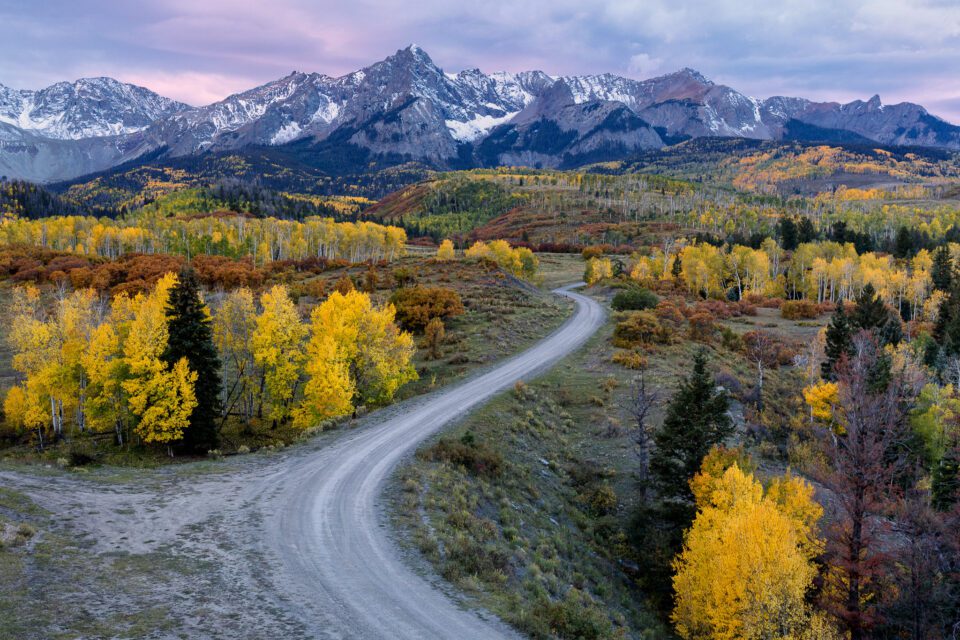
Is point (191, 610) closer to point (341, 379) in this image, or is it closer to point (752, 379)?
point (341, 379)

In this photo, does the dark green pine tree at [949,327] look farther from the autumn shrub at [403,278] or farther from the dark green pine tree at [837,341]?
the autumn shrub at [403,278]

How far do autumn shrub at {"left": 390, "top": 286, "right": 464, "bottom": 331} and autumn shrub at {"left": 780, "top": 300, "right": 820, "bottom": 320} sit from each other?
5605cm

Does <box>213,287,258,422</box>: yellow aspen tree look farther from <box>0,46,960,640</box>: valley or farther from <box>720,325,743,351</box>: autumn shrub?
<box>720,325,743,351</box>: autumn shrub

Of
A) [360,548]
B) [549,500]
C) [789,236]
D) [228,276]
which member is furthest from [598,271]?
[360,548]

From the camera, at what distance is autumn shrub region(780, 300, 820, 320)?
8750 centimetres

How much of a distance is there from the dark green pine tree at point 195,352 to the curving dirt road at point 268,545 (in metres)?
11.7

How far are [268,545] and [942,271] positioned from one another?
12475cm

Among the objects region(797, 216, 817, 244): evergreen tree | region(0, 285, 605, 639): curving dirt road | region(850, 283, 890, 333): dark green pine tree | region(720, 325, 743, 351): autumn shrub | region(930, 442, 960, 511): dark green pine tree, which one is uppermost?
region(797, 216, 817, 244): evergreen tree

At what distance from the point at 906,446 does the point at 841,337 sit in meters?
15.0

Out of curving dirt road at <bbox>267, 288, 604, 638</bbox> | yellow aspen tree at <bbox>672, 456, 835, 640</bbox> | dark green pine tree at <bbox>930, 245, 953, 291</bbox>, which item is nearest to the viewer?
curving dirt road at <bbox>267, 288, 604, 638</bbox>

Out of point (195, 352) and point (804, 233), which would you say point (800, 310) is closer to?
point (804, 233)

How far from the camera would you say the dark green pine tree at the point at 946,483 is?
34594 millimetres

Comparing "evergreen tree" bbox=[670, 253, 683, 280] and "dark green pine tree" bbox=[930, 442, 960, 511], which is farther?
"evergreen tree" bbox=[670, 253, 683, 280]

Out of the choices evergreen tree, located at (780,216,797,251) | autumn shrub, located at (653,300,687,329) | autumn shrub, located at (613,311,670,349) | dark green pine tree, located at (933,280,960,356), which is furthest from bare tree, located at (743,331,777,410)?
evergreen tree, located at (780,216,797,251)
